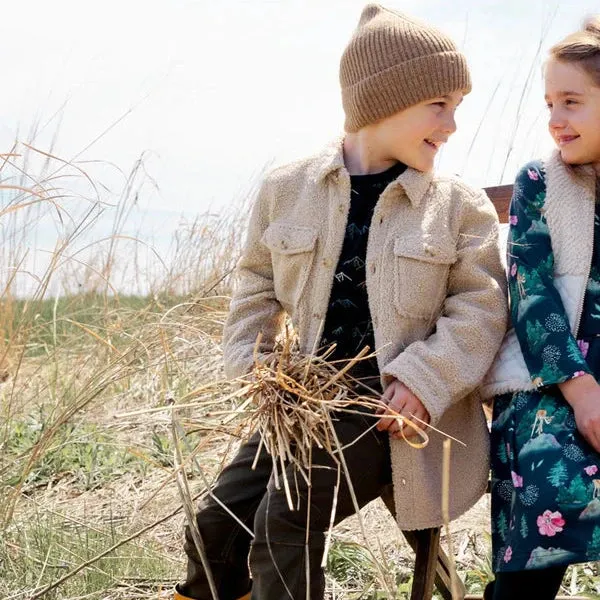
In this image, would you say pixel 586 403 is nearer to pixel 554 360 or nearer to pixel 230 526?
pixel 554 360

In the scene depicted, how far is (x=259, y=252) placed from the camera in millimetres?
2484

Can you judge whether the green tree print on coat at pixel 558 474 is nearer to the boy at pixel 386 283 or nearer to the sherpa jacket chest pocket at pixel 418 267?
the boy at pixel 386 283

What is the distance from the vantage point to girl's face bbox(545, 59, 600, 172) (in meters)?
2.22

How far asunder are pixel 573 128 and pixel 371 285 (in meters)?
0.57

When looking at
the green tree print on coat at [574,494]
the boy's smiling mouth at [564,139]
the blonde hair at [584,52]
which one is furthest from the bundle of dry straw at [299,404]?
the blonde hair at [584,52]

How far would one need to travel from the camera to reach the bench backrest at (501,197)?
9.53 feet

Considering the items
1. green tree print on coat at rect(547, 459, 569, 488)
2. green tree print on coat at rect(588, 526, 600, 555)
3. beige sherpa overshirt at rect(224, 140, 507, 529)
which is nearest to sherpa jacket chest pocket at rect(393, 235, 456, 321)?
beige sherpa overshirt at rect(224, 140, 507, 529)

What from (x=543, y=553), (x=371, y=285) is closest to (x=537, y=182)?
(x=371, y=285)

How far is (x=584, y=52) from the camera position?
7.27ft

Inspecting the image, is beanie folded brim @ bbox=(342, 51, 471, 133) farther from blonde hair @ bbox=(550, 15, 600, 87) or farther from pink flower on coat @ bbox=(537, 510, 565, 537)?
pink flower on coat @ bbox=(537, 510, 565, 537)

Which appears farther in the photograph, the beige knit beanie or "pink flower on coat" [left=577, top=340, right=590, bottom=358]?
the beige knit beanie

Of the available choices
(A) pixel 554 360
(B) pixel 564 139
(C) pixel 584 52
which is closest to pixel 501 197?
(B) pixel 564 139

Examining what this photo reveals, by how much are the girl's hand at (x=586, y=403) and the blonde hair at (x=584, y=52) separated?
67 centimetres

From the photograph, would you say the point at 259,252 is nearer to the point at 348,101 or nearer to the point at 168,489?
the point at 348,101
